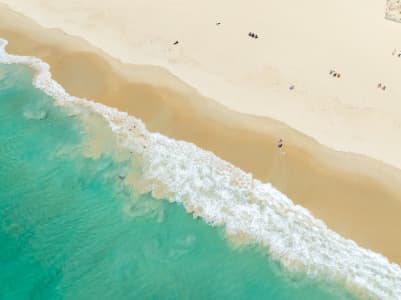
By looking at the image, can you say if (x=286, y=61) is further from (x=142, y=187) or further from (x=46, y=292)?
(x=46, y=292)

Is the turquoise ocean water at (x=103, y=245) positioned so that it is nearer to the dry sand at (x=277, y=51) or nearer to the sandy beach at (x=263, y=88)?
the sandy beach at (x=263, y=88)

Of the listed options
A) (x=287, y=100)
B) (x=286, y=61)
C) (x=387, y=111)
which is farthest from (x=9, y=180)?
(x=387, y=111)

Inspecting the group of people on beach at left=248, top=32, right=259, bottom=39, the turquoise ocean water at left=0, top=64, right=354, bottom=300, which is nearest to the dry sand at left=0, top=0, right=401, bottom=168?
the group of people on beach at left=248, top=32, right=259, bottom=39

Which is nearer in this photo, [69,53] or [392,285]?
[392,285]

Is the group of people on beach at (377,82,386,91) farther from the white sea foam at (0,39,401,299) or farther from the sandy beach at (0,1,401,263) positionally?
the white sea foam at (0,39,401,299)

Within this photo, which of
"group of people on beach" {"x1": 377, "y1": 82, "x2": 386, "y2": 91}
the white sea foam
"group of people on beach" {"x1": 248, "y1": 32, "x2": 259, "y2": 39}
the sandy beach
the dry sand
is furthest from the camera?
"group of people on beach" {"x1": 248, "y1": 32, "x2": 259, "y2": 39}
